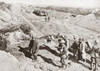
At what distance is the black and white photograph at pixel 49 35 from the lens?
809 cm

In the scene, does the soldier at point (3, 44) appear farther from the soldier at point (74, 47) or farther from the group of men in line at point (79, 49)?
the soldier at point (74, 47)

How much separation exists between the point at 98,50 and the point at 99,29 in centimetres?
359

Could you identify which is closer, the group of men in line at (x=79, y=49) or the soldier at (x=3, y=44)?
the soldier at (x=3, y=44)

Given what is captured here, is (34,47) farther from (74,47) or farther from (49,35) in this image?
(74,47)

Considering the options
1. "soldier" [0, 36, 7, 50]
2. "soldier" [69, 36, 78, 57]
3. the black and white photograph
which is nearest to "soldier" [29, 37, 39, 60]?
the black and white photograph

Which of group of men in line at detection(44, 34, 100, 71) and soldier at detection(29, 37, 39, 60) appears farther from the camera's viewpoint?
group of men in line at detection(44, 34, 100, 71)

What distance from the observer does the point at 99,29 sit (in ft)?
39.0

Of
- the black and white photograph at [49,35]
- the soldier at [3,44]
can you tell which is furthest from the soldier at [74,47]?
the soldier at [3,44]

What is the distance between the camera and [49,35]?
31.8 ft

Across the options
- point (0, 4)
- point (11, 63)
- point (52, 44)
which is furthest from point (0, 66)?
point (0, 4)

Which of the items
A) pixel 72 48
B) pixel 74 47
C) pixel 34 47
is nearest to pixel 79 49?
pixel 74 47

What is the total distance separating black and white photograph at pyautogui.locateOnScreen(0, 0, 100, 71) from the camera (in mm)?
8094

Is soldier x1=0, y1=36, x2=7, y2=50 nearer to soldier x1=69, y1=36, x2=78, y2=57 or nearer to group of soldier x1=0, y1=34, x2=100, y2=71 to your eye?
group of soldier x1=0, y1=34, x2=100, y2=71

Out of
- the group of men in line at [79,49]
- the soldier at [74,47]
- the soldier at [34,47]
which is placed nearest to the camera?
the soldier at [34,47]
